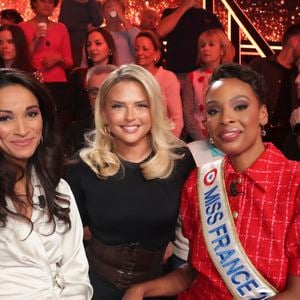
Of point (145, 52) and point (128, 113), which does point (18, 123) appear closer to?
point (128, 113)

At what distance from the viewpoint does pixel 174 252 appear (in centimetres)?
289

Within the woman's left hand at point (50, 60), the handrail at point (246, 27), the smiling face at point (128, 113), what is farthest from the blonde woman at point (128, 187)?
the handrail at point (246, 27)

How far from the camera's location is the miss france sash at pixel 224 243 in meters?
2.08

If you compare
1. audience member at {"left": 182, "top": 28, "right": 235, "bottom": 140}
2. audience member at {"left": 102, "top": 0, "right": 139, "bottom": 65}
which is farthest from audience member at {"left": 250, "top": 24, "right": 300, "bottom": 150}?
audience member at {"left": 102, "top": 0, "right": 139, "bottom": 65}

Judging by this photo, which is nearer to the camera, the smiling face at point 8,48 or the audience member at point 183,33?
the smiling face at point 8,48

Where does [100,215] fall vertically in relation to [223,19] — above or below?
below

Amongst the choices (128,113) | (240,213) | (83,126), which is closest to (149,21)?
(83,126)

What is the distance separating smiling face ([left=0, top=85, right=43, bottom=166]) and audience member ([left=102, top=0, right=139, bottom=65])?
279cm

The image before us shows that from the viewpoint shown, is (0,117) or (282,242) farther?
(0,117)

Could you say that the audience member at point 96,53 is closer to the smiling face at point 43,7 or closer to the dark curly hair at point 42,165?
the smiling face at point 43,7

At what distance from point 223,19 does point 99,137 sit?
3.98 meters

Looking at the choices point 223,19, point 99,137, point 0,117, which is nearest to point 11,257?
point 0,117

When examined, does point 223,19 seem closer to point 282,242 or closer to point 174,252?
point 174,252

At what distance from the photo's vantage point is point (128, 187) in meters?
2.64
